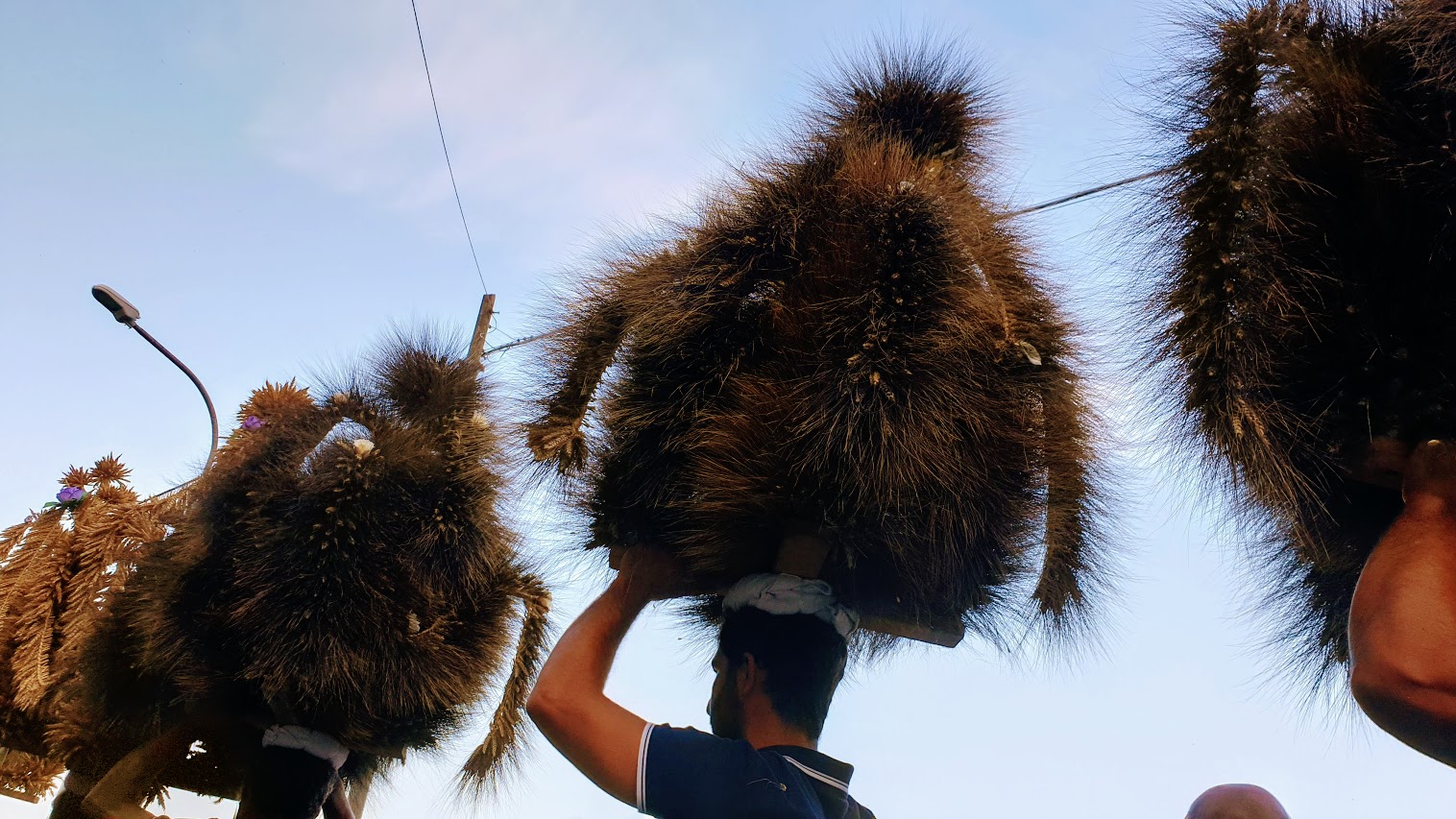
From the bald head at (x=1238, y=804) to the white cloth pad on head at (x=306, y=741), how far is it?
2190mm

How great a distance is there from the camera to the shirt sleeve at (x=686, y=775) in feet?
6.61

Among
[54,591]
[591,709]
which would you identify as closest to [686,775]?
[591,709]

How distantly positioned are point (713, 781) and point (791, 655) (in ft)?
1.06

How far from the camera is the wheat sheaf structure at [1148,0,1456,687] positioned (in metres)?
1.50

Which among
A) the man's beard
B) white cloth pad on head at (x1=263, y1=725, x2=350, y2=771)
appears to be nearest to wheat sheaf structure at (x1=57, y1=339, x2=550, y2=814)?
white cloth pad on head at (x1=263, y1=725, x2=350, y2=771)

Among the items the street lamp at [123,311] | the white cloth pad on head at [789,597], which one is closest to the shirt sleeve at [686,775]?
the white cloth pad on head at [789,597]

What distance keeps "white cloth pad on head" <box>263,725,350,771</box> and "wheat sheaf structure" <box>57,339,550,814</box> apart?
3 centimetres

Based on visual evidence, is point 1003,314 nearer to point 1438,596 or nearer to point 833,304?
point 833,304

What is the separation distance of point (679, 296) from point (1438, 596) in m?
1.33

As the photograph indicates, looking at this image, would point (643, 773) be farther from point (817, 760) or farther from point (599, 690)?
point (817, 760)

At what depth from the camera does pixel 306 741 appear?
2.98 m

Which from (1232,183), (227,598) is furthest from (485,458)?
(1232,183)

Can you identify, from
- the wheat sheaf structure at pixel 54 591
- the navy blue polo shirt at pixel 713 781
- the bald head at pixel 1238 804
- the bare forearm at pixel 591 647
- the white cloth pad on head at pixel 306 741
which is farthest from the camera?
the wheat sheaf structure at pixel 54 591

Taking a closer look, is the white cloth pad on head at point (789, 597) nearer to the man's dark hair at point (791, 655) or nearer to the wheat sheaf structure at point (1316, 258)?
the man's dark hair at point (791, 655)
